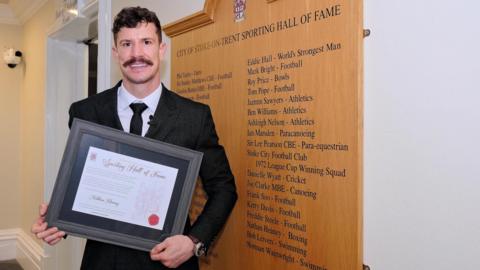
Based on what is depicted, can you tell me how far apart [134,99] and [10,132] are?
169 inches

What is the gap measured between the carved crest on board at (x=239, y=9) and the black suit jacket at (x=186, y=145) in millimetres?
371

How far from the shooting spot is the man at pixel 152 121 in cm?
138

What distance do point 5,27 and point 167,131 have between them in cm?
454

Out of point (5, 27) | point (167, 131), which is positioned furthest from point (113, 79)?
point (5, 27)

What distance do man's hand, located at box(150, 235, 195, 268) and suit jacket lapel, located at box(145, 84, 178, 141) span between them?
1.06 feet

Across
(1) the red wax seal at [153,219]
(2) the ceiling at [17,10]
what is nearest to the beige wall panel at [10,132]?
(2) the ceiling at [17,10]

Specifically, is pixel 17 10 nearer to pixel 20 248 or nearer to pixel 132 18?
pixel 20 248

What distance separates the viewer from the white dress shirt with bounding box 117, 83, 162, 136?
1446 millimetres

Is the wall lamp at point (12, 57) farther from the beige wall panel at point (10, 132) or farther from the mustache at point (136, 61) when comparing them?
the mustache at point (136, 61)

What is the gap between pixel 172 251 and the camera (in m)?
1.29

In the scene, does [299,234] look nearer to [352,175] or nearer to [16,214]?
[352,175]

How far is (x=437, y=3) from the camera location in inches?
40.1

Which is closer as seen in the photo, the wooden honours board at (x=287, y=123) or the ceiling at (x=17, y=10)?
the wooden honours board at (x=287, y=123)

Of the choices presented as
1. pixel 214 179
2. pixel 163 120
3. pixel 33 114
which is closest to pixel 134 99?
pixel 163 120
